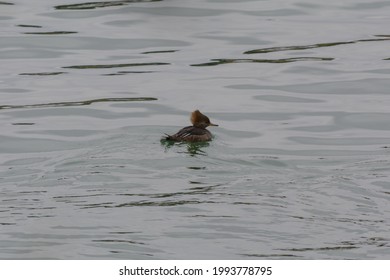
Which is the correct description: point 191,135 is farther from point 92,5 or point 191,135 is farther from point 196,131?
point 92,5

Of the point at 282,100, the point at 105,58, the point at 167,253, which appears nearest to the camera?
the point at 167,253

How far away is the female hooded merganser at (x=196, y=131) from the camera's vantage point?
13570 millimetres

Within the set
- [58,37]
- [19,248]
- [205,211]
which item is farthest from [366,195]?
[58,37]

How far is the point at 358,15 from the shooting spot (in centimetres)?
2022

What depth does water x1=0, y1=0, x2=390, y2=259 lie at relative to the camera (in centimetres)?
1034

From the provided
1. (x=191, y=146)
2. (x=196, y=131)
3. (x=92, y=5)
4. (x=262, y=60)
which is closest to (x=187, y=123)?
(x=196, y=131)

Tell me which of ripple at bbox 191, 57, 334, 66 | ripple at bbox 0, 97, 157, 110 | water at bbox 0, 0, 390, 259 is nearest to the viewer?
water at bbox 0, 0, 390, 259

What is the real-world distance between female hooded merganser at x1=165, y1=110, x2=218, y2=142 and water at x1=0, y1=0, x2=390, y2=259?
0.17 m

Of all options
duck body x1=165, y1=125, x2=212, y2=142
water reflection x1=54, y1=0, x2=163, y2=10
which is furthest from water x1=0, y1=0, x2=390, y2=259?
duck body x1=165, y1=125, x2=212, y2=142

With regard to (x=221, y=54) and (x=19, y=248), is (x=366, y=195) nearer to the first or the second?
(x=19, y=248)

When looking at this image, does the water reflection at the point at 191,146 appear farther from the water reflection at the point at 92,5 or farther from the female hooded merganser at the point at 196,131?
the water reflection at the point at 92,5

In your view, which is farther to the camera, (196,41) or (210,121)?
(196,41)

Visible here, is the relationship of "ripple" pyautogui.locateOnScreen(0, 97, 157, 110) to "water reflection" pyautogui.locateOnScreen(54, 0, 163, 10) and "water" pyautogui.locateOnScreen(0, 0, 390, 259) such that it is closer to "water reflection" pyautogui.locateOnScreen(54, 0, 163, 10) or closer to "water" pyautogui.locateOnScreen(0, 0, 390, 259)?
"water" pyautogui.locateOnScreen(0, 0, 390, 259)

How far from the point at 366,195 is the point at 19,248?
327 cm
